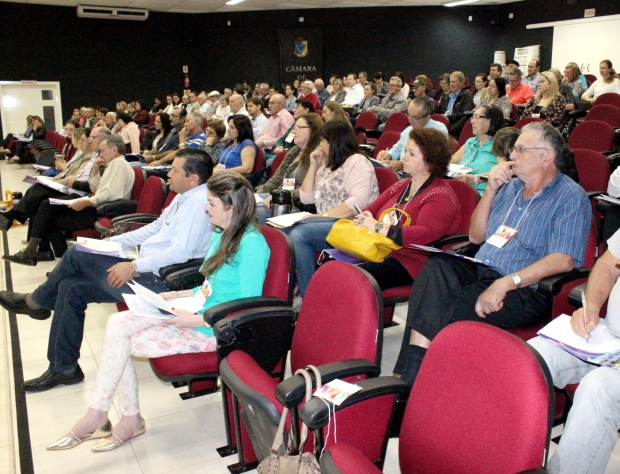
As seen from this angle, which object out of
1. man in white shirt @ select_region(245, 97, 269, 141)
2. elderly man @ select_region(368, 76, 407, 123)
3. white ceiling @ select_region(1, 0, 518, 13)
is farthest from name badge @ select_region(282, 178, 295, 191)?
white ceiling @ select_region(1, 0, 518, 13)

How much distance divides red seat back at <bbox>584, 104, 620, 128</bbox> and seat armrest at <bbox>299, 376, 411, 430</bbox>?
4969 mm

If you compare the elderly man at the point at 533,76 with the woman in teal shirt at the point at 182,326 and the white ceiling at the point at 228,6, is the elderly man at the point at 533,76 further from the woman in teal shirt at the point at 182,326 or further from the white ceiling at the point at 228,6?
the woman in teal shirt at the point at 182,326

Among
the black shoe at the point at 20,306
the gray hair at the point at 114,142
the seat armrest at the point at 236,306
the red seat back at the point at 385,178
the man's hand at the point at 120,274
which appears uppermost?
the gray hair at the point at 114,142

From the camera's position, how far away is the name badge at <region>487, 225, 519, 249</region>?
7.77 ft

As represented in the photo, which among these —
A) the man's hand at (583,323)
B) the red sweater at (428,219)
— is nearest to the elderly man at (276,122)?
the red sweater at (428,219)

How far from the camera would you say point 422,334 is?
85.8 inches

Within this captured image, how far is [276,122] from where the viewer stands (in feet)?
21.9

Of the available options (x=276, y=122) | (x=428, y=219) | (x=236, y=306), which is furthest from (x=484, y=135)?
(x=276, y=122)

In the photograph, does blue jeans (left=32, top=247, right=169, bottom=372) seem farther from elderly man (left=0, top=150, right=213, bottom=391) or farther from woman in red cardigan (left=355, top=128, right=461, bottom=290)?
woman in red cardigan (left=355, top=128, right=461, bottom=290)

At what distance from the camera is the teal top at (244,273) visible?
2168 millimetres

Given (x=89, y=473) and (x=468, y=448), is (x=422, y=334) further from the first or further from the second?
(x=89, y=473)

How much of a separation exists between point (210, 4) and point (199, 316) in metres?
12.8

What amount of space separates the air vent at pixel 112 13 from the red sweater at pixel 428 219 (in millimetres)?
13024

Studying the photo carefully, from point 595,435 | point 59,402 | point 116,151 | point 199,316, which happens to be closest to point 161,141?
point 116,151
